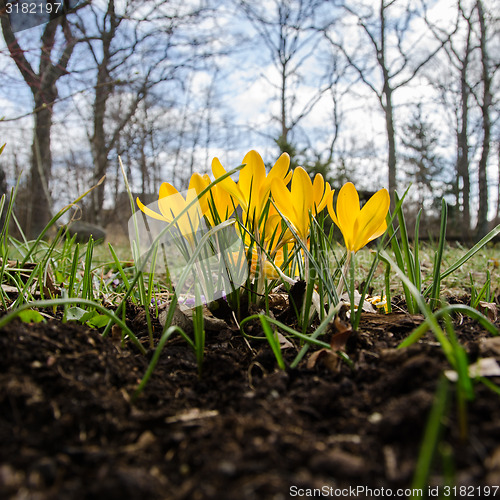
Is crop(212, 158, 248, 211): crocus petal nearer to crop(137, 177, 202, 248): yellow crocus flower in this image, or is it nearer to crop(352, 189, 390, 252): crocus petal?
crop(137, 177, 202, 248): yellow crocus flower

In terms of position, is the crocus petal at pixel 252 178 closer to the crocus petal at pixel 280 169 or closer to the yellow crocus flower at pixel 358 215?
the crocus petal at pixel 280 169

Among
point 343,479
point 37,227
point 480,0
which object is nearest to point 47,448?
point 343,479

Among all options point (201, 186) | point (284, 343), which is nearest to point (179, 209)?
point (201, 186)

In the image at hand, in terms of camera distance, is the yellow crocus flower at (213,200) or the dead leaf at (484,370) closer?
the dead leaf at (484,370)

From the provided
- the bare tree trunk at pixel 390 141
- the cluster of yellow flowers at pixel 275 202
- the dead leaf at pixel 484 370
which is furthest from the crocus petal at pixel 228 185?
the bare tree trunk at pixel 390 141

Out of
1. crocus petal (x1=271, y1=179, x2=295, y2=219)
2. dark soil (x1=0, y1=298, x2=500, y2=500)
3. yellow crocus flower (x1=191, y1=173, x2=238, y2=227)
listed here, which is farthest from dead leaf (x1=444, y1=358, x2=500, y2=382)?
yellow crocus flower (x1=191, y1=173, x2=238, y2=227)

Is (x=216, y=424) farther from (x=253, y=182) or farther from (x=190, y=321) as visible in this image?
(x=253, y=182)
